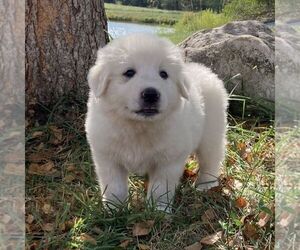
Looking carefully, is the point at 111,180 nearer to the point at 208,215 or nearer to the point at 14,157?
the point at 208,215

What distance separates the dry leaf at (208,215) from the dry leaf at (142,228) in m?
0.29

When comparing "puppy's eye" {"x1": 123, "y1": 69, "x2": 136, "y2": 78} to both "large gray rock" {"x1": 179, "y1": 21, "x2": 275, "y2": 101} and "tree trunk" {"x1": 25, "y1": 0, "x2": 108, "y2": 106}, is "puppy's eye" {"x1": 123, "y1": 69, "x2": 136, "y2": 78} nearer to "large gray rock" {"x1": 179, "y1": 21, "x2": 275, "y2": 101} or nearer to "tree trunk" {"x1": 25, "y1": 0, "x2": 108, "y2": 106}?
"tree trunk" {"x1": 25, "y1": 0, "x2": 108, "y2": 106}

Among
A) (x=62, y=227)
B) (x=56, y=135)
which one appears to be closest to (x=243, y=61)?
(x=56, y=135)

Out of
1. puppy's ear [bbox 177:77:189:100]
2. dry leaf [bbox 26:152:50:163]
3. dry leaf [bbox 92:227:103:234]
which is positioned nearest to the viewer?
dry leaf [bbox 92:227:103:234]

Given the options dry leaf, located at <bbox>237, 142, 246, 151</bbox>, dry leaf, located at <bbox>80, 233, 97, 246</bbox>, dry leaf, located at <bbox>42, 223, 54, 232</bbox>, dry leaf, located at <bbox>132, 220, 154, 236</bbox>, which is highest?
dry leaf, located at <bbox>237, 142, 246, 151</bbox>

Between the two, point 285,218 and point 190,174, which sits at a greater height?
point 285,218

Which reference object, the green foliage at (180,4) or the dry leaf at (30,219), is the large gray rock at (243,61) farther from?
the dry leaf at (30,219)

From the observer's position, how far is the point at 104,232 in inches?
101

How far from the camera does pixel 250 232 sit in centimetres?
258

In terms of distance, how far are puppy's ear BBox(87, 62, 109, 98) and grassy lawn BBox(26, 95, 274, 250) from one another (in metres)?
0.58

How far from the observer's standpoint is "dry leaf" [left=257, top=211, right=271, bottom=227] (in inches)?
103

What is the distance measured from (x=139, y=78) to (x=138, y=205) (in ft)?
2.21

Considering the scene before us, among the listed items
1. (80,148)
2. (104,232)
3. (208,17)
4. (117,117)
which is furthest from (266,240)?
(208,17)

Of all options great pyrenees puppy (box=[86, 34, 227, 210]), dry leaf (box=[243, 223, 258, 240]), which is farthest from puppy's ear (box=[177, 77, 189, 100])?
dry leaf (box=[243, 223, 258, 240])
